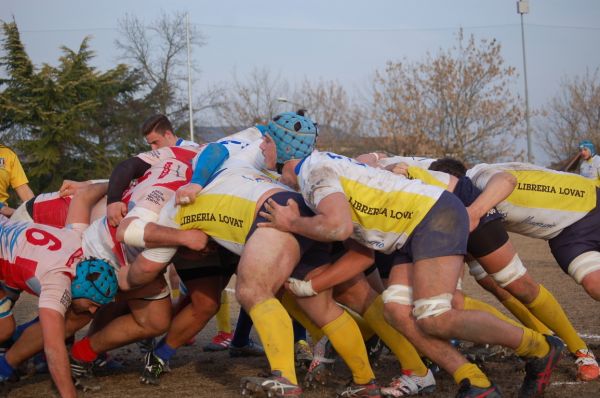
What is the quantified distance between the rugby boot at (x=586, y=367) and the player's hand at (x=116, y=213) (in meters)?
3.40

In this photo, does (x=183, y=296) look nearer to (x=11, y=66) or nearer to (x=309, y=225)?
(x=309, y=225)

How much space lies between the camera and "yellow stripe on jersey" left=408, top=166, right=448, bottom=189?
5180mm

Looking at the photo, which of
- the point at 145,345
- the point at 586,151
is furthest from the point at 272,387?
the point at 586,151

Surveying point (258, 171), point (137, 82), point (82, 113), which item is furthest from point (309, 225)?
point (137, 82)

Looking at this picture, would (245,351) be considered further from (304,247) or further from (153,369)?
(304,247)

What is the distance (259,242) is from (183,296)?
80.1 inches

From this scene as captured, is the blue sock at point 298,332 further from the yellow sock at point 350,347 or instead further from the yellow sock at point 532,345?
the yellow sock at point 532,345

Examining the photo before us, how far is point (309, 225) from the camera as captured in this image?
14.0 feet

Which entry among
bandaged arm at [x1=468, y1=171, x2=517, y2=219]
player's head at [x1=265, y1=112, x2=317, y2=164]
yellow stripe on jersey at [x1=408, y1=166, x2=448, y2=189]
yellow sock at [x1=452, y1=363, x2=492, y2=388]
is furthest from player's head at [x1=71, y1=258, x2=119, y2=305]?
bandaged arm at [x1=468, y1=171, x2=517, y2=219]

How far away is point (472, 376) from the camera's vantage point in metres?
4.23

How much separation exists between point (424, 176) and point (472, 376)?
152cm

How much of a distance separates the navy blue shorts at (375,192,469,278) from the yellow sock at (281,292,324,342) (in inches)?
62.5

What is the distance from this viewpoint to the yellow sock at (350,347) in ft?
15.8

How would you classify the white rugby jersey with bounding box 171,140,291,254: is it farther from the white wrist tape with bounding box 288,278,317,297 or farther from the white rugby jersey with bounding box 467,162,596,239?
the white rugby jersey with bounding box 467,162,596,239
